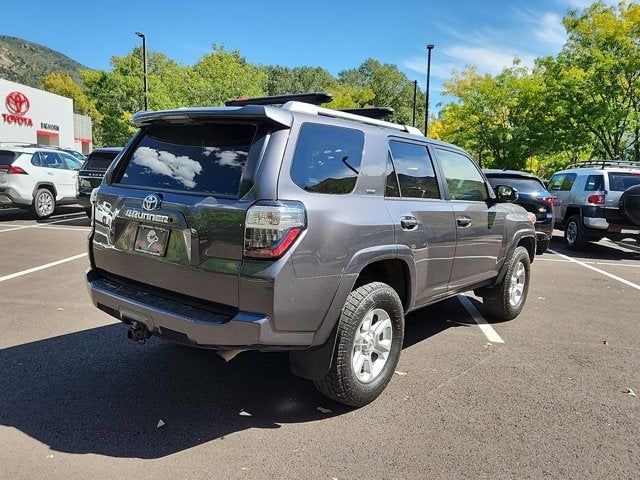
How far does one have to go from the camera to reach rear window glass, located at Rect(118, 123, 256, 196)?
303 centimetres

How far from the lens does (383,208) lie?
3.53 m

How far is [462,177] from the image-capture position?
482cm

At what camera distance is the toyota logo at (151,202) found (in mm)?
3125

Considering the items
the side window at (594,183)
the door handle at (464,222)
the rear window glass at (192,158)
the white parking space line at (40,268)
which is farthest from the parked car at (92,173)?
the side window at (594,183)

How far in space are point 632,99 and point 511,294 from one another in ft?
59.1

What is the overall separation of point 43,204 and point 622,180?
44.1 feet

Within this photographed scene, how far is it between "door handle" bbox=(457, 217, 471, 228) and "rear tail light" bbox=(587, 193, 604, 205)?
7.81m

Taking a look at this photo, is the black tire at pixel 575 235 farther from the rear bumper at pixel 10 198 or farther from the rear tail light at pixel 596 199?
the rear bumper at pixel 10 198

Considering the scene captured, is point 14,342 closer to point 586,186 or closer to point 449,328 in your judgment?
point 449,328

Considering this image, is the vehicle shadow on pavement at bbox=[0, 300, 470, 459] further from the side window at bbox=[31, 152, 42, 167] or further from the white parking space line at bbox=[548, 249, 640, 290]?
the side window at bbox=[31, 152, 42, 167]

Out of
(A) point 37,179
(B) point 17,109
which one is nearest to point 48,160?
(A) point 37,179

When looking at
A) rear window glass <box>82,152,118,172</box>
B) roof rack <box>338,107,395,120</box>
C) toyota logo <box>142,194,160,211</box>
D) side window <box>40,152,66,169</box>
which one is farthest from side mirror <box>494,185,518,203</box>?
side window <box>40,152,66,169</box>

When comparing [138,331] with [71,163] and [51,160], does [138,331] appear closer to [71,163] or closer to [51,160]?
[51,160]

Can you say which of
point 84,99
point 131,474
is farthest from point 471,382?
point 84,99
